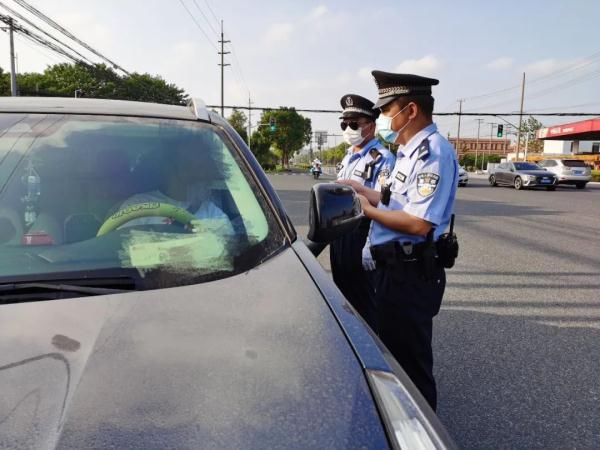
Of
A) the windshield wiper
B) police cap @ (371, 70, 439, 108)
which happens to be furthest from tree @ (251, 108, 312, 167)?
the windshield wiper

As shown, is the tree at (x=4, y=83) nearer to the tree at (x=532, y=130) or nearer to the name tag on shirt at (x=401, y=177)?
the name tag on shirt at (x=401, y=177)

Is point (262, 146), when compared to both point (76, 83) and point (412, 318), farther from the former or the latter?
point (412, 318)

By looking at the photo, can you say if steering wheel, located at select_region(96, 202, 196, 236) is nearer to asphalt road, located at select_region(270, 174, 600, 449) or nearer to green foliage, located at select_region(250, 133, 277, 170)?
asphalt road, located at select_region(270, 174, 600, 449)

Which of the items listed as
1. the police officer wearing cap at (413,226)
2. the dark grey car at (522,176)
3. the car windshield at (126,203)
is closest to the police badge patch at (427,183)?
the police officer wearing cap at (413,226)

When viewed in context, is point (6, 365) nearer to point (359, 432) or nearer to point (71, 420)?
point (71, 420)

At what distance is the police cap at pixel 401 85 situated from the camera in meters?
2.14

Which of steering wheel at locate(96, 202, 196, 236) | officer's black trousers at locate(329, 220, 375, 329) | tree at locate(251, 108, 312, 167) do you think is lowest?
officer's black trousers at locate(329, 220, 375, 329)

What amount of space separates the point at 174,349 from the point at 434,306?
4.68 ft

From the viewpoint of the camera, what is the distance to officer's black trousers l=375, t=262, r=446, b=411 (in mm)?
2074

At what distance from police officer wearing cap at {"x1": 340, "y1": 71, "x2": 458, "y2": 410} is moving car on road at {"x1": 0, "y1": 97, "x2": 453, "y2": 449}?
343 millimetres

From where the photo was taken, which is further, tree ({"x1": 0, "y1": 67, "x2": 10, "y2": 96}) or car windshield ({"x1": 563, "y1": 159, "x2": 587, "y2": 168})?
tree ({"x1": 0, "y1": 67, "x2": 10, "y2": 96})

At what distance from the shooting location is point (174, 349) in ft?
3.46

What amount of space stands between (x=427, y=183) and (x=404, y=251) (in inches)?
13.1

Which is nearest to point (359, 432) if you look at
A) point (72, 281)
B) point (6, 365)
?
point (6, 365)
